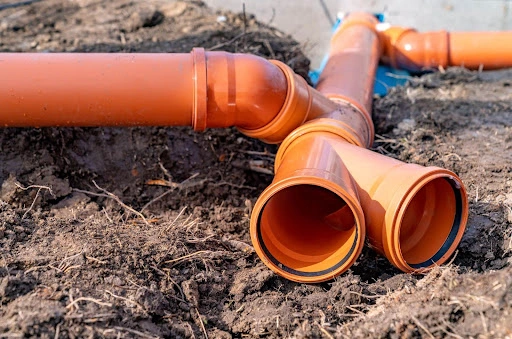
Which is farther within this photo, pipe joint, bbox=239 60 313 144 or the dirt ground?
pipe joint, bbox=239 60 313 144

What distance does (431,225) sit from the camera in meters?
2.44

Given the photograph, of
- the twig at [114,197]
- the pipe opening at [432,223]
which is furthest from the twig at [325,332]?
the twig at [114,197]

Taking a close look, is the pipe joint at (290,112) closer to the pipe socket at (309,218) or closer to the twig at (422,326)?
the pipe socket at (309,218)

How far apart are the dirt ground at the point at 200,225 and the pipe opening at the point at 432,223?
93 mm

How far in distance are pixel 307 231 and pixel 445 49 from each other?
2073mm

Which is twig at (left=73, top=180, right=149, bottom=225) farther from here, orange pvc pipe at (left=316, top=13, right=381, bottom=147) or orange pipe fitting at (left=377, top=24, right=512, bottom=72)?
orange pipe fitting at (left=377, top=24, right=512, bottom=72)

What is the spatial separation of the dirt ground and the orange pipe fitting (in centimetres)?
12

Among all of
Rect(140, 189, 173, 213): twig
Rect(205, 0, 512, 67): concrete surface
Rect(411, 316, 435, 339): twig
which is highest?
Rect(411, 316, 435, 339): twig

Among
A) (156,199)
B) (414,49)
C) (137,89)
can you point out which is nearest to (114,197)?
(156,199)

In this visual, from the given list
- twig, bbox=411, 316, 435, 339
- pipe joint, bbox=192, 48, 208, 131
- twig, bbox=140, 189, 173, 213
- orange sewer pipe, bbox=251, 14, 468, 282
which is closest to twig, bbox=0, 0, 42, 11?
twig, bbox=140, 189, 173, 213

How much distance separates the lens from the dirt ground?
72.2 inches

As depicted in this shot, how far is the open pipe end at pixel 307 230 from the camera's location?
2164mm

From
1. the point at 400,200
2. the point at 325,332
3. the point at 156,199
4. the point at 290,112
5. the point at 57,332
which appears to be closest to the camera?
the point at 57,332

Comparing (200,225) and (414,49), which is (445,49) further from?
(200,225)
